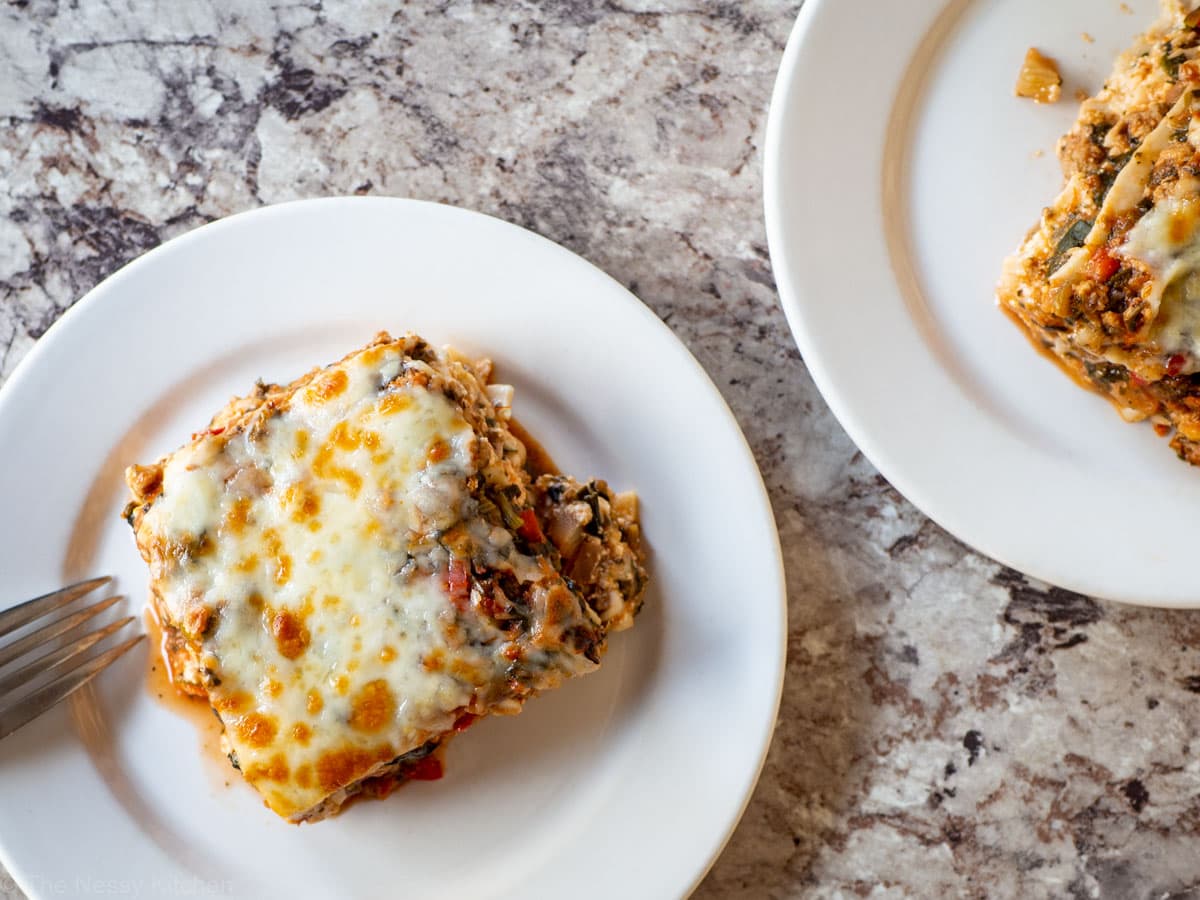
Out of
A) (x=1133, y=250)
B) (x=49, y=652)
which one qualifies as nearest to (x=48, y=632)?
(x=49, y=652)

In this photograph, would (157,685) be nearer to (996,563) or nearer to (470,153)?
(470,153)

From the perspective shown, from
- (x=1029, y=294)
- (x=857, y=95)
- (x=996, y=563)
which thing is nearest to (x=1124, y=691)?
(x=996, y=563)

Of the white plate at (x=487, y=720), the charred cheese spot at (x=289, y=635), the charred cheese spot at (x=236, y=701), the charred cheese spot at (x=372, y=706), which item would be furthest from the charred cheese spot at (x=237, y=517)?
the white plate at (x=487, y=720)

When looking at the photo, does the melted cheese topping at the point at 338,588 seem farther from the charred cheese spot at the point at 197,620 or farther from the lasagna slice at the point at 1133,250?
the lasagna slice at the point at 1133,250

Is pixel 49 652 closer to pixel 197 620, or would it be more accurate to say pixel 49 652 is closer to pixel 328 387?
pixel 197 620

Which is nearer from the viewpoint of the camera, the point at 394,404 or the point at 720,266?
the point at 394,404

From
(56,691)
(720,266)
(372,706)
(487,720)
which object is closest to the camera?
(372,706)
